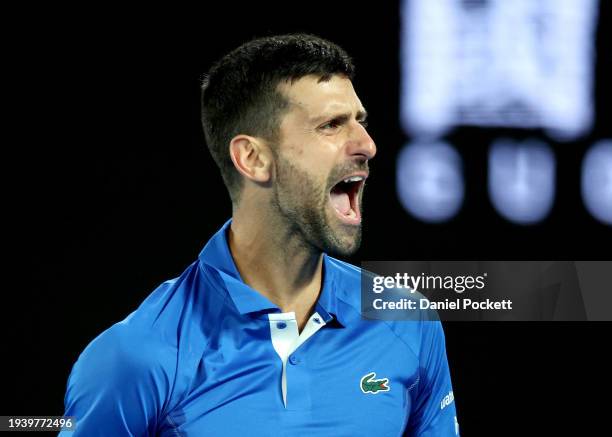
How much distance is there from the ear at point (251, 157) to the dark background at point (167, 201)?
2.81 feet

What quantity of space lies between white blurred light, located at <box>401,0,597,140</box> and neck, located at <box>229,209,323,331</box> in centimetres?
110

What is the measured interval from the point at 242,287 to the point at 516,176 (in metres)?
1.36

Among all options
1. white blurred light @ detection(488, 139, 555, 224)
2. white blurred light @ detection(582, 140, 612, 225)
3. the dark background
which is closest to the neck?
the dark background

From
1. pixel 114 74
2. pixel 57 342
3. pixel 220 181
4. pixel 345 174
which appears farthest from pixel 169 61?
pixel 345 174

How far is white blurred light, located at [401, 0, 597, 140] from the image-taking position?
2807mm

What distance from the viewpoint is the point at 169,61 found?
2707 millimetres

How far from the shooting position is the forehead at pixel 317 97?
1.80 meters

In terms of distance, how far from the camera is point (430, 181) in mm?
2838

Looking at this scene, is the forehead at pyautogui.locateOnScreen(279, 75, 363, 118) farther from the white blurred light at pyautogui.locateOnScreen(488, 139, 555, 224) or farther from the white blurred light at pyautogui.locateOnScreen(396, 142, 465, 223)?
the white blurred light at pyautogui.locateOnScreen(488, 139, 555, 224)

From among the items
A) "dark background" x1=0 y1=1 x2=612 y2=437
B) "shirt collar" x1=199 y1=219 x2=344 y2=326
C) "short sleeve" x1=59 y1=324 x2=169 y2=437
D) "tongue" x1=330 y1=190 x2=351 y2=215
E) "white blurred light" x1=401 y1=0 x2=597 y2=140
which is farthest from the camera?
"white blurred light" x1=401 y1=0 x2=597 y2=140

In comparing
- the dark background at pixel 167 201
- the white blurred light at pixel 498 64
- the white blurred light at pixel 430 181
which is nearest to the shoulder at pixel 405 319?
the dark background at pixel 167 201

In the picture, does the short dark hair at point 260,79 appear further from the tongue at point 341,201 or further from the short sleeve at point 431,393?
the short sleeve at point 431,393

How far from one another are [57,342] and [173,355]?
1.04 meters

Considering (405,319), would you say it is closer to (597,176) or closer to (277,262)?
(277,262)
